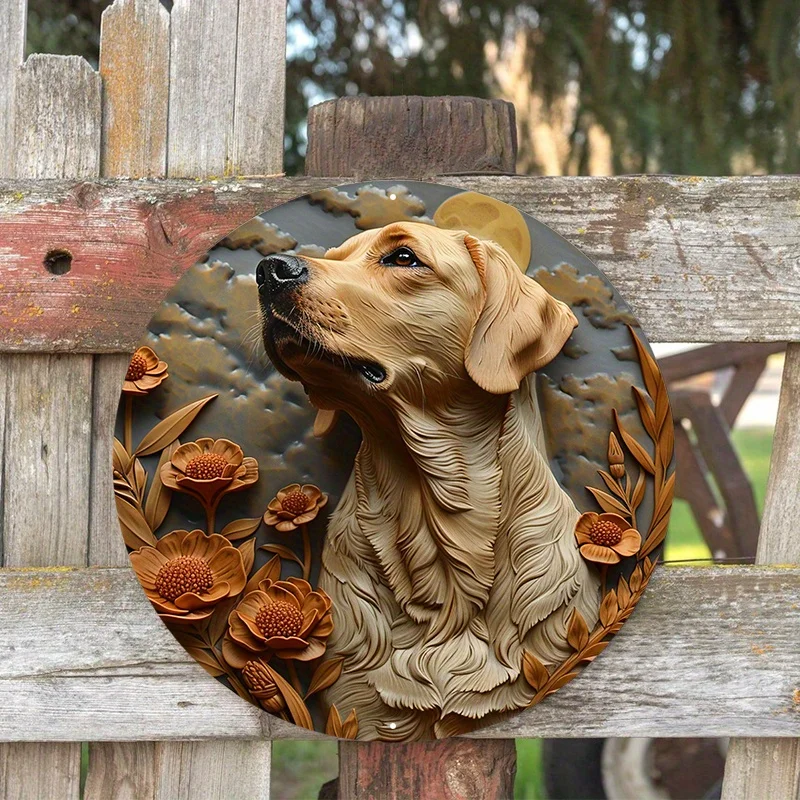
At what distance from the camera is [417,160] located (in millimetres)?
1580

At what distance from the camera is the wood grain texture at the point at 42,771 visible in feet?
5.17

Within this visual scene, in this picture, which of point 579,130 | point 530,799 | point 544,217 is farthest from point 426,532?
point 530,799

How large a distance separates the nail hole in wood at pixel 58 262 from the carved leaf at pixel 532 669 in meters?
0.99

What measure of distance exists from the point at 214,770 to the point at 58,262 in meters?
0.90

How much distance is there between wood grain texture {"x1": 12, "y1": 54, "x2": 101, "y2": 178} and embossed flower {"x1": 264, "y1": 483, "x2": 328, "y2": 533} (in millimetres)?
689

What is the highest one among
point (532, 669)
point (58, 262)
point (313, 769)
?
point (58, 262)

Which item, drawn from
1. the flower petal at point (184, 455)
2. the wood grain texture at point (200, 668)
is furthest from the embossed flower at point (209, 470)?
the wood grain texture at point (200, 668)

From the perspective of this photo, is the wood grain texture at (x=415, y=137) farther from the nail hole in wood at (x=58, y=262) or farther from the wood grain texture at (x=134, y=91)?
the nail hole in wood at (x=58, y=262)

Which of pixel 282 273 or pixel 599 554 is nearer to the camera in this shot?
pixel 282 273

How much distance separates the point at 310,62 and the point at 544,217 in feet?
4.36

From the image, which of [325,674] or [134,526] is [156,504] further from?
[325,674]

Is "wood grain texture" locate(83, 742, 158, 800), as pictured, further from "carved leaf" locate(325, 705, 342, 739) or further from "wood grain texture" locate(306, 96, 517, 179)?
"wood grain texture" locate(306, 96, 517, 179)

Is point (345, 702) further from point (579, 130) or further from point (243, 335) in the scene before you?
point (579, 130)

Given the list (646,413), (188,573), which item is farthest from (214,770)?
(646,413)
